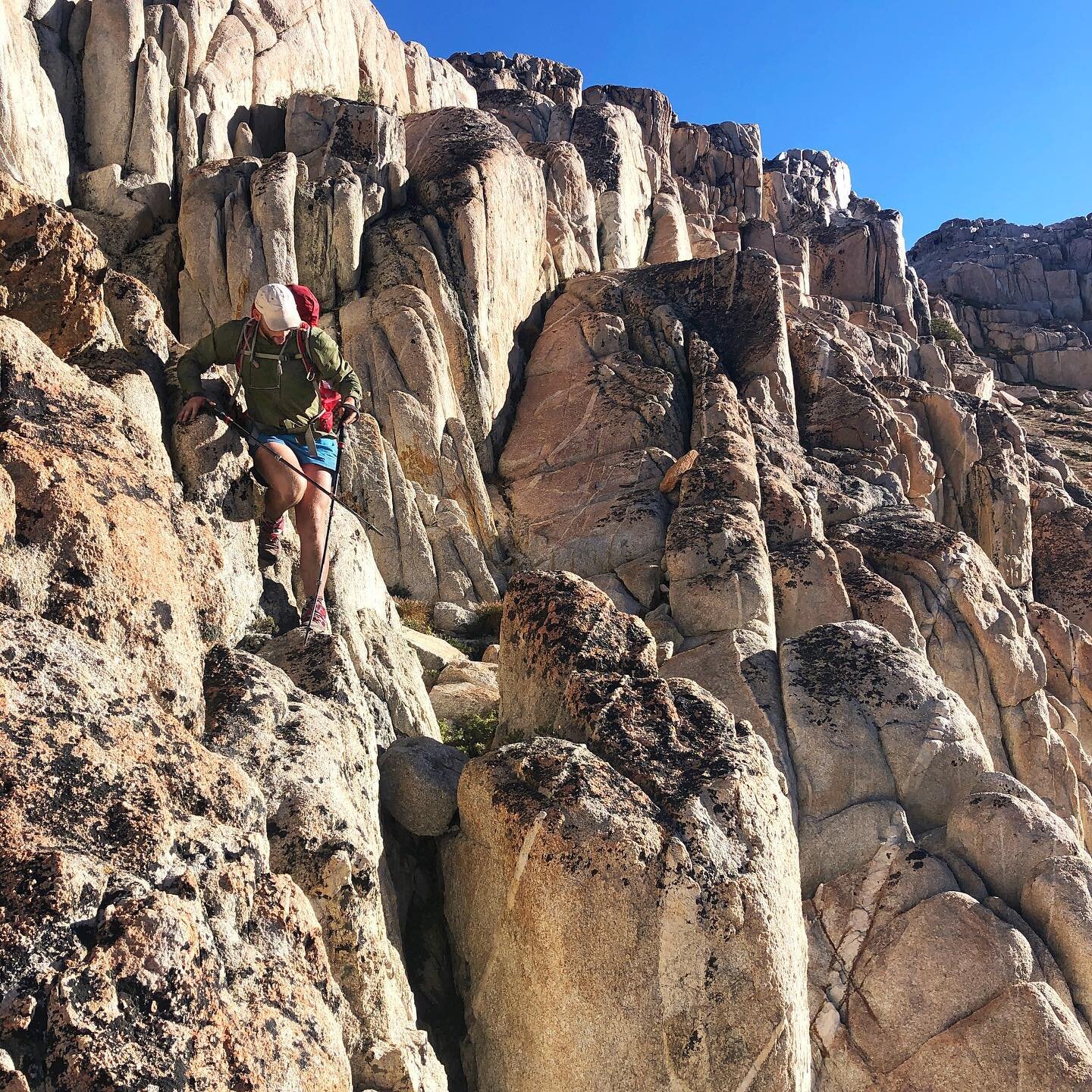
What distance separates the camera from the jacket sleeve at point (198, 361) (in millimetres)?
11227

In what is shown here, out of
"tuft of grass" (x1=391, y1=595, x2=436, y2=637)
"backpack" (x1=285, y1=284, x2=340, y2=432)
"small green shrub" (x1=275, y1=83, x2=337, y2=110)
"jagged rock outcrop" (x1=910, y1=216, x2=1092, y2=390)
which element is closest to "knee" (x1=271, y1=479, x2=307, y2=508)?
"backpack" (x1=285, y1=284, x2=340, y2=432)

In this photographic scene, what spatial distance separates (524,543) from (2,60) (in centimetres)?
1648

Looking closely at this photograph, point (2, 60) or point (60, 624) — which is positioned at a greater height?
point (2, 60)

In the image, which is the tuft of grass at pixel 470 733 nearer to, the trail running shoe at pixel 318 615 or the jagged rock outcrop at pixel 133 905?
the trail running shoe at pixel 318 615

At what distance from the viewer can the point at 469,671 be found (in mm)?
16781

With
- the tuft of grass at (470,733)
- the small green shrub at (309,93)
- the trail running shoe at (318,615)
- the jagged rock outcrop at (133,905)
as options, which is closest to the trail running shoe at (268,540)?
the trail running shoe at (318,615)

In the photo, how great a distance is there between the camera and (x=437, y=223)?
2856cm

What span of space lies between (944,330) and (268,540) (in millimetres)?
77821

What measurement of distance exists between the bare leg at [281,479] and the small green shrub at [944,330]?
242ft

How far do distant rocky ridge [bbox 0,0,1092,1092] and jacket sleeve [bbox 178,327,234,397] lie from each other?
16.7 inches

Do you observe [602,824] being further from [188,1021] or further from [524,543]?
[524,543]

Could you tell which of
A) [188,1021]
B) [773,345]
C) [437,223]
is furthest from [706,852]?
[773,345]

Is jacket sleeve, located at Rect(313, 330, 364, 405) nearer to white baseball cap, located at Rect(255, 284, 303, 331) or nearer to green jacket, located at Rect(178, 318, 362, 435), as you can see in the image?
green jacket, located at Rect(178, 318, 362, 435)

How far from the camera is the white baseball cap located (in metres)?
11.3
